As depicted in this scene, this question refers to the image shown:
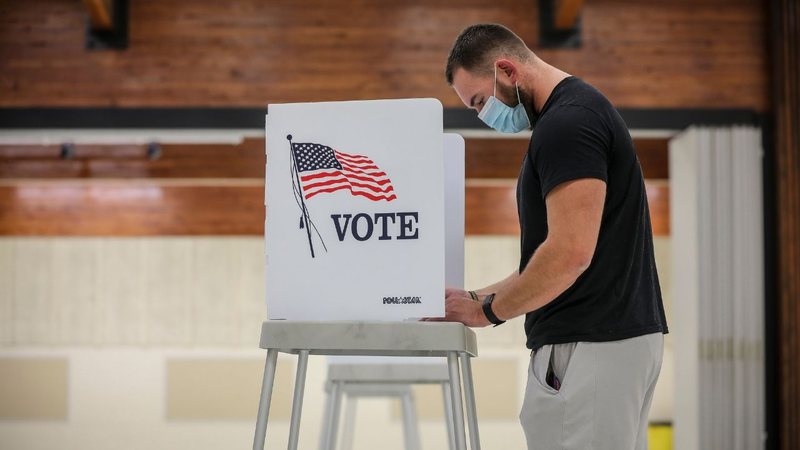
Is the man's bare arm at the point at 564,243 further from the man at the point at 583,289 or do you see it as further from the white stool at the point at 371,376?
the white stool at the point at 371,376

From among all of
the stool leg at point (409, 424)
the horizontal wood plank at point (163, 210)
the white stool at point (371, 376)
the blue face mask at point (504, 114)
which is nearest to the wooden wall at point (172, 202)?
the horizontal wood plank at point (163, 210)

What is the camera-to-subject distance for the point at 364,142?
184 centimetres

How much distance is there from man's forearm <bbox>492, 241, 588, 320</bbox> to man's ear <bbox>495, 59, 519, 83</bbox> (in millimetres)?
427

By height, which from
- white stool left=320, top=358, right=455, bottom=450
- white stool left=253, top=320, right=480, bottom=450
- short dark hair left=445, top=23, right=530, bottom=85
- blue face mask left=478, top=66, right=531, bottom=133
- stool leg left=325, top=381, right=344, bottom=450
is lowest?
stool leg left=325, top=381, right=344, bottom=450

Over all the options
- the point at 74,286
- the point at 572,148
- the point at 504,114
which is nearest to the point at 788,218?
the point at 504,114

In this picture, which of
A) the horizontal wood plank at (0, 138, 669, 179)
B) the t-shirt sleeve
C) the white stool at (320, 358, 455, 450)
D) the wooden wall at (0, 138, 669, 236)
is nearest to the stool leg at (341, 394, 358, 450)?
the white stool at (320, 358, 455, 450)

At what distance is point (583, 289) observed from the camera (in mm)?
1855

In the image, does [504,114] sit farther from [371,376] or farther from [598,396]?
[371,376]

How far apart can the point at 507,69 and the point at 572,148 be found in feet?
1.07

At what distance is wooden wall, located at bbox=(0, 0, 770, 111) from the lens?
6316 mm

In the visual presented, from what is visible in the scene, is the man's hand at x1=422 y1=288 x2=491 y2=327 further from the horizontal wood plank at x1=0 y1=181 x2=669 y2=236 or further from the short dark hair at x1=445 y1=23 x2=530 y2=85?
the horizontal wood plank at x1=0 y1=181 x2=669 y2=236

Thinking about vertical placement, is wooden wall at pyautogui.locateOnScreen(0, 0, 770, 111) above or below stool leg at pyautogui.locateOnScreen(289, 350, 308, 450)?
above

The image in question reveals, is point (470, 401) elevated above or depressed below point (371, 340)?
below

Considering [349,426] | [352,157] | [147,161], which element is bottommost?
[349,426]
